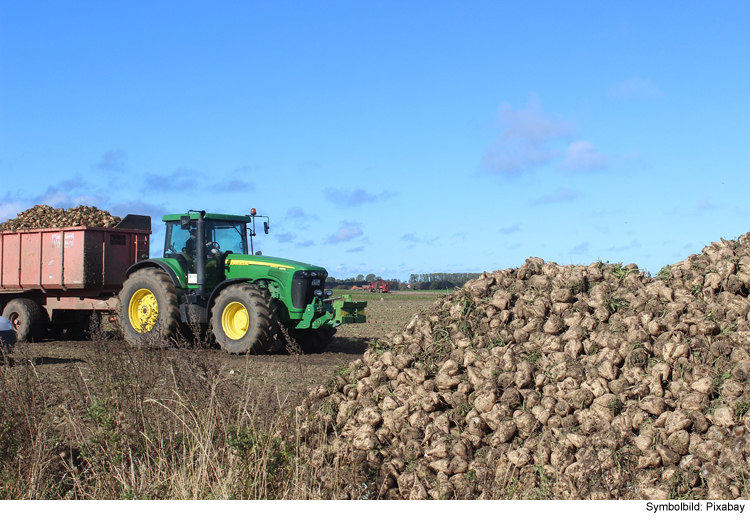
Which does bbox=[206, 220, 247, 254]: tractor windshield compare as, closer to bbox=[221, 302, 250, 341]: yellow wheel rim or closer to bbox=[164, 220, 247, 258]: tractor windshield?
bbox=[164, 220, 247, 258]: tractor windshield

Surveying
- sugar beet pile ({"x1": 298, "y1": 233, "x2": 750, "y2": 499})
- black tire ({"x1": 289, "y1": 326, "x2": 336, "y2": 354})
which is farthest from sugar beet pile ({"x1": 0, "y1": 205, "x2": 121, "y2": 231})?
sugar beet pile ({"x1": 298, "y1": 233, "x2": 750, "y2": 499})

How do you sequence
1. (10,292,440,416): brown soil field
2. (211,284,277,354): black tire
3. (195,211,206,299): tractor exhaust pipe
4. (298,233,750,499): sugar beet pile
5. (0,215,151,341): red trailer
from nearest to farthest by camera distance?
1. (298,233,750,499): sugar beet pile
2. (10,292,440,416): brown soil field
3. (211,284,277,354): black tire
4. (195,211,206,299): tractor exhaust pipe
5. (0,215,151,341): red trailer

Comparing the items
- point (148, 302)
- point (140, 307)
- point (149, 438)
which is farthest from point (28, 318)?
point (149, 438)

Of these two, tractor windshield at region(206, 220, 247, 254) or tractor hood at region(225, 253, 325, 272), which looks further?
tractor windshield at region(206, 220, 247, 254)

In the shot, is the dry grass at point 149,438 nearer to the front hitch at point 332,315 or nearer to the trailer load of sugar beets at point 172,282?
the trailer load of sugar beets at point 172,282

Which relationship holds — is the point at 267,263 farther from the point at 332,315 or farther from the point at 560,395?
the point at 560,395

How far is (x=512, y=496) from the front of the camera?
4.96 meters

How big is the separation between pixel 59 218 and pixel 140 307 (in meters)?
4.00

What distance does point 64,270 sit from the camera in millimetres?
14672

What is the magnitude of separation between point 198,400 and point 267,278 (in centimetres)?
699

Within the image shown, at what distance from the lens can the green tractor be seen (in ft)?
40.9

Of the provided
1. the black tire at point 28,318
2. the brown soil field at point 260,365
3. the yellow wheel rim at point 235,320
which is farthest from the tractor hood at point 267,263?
the black tire at point 28,318

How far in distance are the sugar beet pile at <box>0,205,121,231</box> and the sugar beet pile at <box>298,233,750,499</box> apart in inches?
417

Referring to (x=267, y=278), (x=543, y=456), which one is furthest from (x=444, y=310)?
(x=267, y=278)
